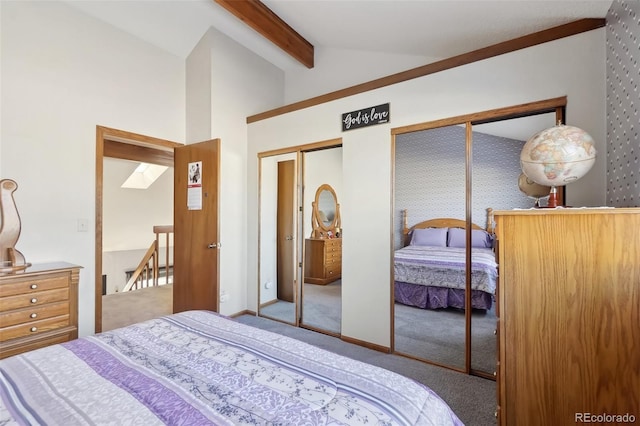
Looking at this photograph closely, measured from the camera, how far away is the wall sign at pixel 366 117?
263 centimetres

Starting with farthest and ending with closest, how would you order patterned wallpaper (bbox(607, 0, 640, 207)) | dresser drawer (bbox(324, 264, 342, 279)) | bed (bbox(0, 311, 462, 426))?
dresser drawer (bbox(324, 264, 342, 279)), patterned wallpaper (bbox(607, 0, 640, 207)), bed (bbox(0, 311, 462, 426))

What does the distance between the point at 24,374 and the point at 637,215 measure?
7.67ft

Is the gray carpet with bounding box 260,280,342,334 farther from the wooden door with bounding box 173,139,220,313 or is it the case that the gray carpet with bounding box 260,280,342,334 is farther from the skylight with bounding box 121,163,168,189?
the skylight with bounding box 121,163,168,189

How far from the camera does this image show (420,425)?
2.74 feet

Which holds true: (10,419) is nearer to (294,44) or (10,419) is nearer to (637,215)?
(637,215)

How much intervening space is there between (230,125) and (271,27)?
1.20 m

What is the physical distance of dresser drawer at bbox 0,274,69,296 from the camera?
6.63 ft

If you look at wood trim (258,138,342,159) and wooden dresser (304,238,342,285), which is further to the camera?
wooden dresser (304,238,342,285)

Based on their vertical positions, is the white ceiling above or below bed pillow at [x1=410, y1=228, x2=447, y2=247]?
above

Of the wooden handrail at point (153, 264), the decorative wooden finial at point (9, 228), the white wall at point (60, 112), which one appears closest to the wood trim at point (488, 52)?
the white wall at point (60, 112)

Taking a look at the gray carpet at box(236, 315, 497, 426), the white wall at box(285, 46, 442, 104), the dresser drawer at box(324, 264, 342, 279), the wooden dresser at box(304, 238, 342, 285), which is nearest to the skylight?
the white wall at box(285, 46, 442, 104)

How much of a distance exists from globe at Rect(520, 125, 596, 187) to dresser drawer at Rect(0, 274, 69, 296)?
3.29m

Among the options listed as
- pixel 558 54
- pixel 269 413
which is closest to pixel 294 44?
pixel 558 54

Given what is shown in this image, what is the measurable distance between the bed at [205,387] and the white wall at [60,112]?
72.2 inches
